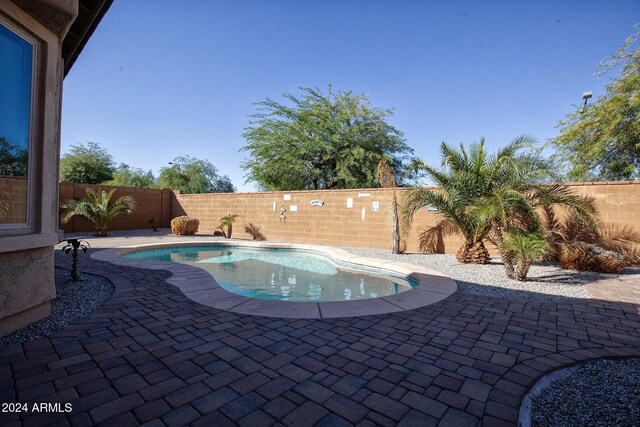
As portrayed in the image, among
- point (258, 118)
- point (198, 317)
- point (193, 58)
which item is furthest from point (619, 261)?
point (258, 118)

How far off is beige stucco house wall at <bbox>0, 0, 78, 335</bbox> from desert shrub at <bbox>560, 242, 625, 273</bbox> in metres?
9.41

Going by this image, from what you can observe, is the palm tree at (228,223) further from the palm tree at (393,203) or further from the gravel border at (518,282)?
the gravel border at (518,282)

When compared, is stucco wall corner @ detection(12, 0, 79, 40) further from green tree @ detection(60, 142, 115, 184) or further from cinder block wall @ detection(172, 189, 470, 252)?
green tree @ detection(60, 142, 115, 184)

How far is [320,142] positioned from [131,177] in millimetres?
25374

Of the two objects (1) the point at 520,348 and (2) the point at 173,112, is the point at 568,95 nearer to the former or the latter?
(1) the point at 520,348

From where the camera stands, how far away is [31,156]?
304 cm

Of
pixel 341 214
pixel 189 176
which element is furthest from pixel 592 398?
pixel 189 176

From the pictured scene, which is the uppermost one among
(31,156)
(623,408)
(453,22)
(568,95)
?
(453,22)

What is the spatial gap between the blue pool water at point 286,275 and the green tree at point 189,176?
65.6 ft

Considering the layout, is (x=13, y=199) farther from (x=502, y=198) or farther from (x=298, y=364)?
(x=502, y=198)

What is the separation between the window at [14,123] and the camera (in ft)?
9.26

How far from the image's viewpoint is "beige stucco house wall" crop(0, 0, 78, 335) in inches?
112

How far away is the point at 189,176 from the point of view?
95.7 feet

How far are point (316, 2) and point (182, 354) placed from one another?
987 centimetres
